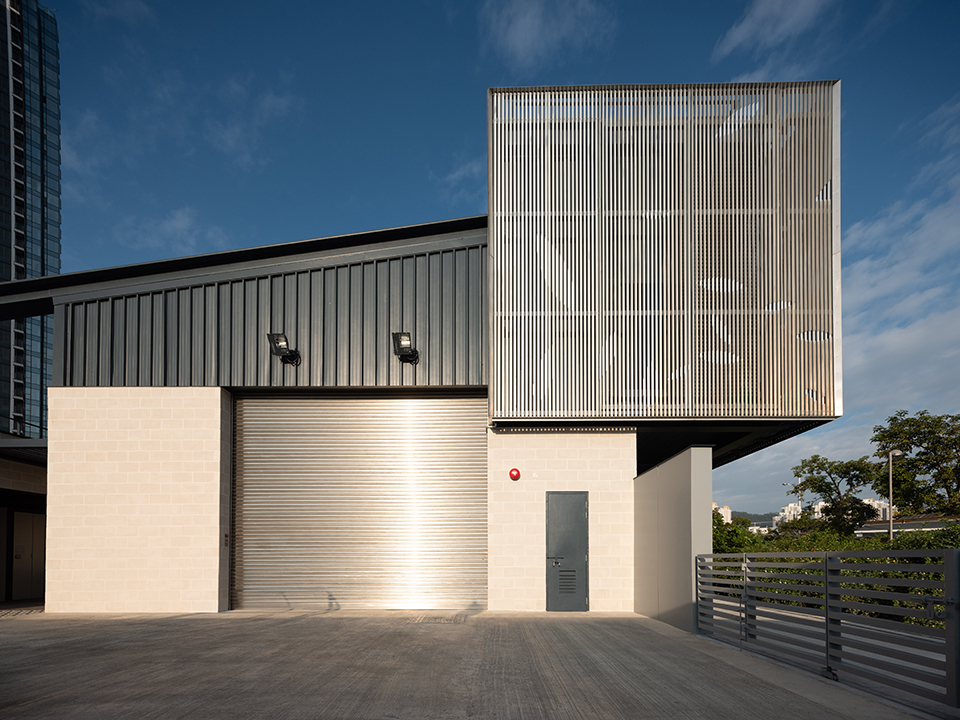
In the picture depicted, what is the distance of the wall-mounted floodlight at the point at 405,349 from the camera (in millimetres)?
12336

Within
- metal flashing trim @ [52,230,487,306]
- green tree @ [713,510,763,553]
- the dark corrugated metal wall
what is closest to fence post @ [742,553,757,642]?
the dark corrugated metal wall

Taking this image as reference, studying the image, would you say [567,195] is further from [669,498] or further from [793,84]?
[669,498]

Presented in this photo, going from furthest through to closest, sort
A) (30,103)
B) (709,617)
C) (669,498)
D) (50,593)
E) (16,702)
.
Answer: (30,103) → (50,593) → (669,498) → (709,617) → (16,702)

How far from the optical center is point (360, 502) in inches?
512

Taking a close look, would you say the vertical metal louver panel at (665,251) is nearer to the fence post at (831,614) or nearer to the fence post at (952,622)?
the fence post at (831,614)

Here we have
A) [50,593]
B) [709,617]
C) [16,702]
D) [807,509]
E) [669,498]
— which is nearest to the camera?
[16,702]

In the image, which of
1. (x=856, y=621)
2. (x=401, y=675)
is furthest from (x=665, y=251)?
(x=401, y=675)

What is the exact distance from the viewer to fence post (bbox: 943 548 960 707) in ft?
15.5

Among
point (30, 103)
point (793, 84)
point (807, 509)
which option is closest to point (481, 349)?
point (793, 84)

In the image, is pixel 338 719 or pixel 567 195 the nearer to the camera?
pixel 338 719

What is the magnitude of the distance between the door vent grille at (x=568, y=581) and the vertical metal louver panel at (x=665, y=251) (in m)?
2.88

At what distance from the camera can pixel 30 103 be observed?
244 feet

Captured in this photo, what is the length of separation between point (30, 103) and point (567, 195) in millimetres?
84147

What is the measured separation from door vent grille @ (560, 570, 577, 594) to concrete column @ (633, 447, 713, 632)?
3.59 ft
